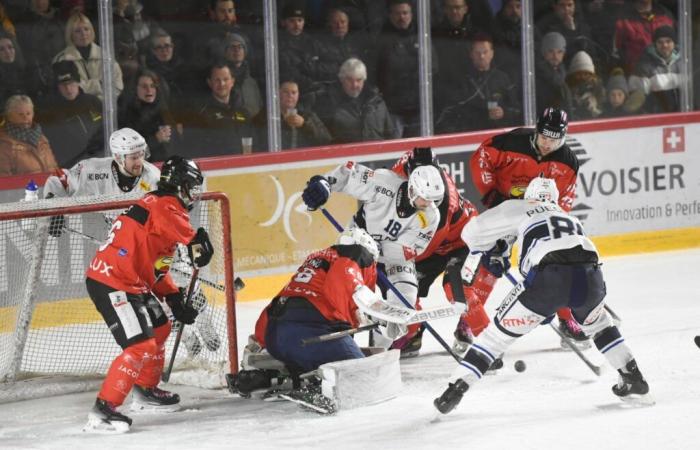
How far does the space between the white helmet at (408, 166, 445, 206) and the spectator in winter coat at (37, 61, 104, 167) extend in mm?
2221

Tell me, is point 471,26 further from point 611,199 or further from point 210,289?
point 210,289

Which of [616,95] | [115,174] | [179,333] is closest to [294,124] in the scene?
[115,174]

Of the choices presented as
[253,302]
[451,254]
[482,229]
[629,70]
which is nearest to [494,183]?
[451,254]

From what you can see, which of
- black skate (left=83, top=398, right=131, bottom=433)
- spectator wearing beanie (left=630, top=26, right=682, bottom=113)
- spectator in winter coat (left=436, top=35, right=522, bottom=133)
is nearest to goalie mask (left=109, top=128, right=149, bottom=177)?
black skate (left=83, top=398, right=131, bottom=433)

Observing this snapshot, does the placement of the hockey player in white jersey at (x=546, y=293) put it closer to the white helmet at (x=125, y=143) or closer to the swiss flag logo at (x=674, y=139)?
the white helmet at (x=125, y=143)

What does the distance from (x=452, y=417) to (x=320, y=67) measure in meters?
3.40

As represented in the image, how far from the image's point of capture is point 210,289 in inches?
241

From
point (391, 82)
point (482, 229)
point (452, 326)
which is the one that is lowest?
point (452, 326)

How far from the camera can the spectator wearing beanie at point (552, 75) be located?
8930 millimetres

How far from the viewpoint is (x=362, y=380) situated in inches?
209

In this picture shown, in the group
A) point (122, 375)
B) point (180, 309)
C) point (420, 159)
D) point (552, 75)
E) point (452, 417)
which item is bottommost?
point (452, 417)

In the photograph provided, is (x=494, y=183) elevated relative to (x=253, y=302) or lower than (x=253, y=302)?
elevated

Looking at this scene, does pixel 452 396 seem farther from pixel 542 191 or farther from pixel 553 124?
pixel 553 124

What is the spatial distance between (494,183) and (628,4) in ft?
10.7
